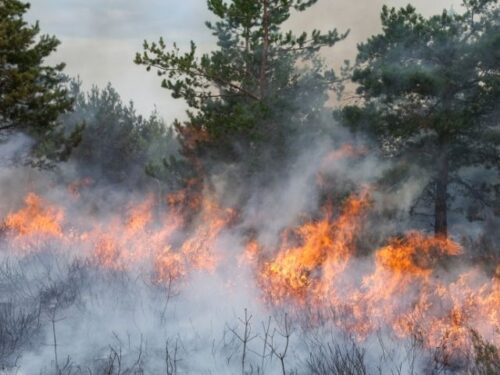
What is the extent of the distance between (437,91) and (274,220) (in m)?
6.38

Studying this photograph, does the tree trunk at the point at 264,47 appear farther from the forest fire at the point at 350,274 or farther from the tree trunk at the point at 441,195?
the tree trunk at the point at 441,195

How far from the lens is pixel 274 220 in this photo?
1675cm

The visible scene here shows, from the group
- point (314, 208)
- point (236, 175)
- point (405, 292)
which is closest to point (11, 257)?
point (405, 292)

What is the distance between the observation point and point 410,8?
1474 cm

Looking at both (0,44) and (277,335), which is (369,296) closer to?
(277,335)

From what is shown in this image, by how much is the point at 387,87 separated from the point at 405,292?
7.29 meters

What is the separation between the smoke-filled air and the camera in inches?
249

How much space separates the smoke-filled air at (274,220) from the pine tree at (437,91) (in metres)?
0.06

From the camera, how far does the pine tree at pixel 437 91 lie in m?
14.0

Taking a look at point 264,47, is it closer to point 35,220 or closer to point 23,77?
point 23,77

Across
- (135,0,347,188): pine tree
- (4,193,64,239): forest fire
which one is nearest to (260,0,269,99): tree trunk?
(135,0,347,188): pine tree

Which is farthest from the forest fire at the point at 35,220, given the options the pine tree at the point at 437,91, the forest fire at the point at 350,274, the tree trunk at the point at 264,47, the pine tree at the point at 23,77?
the pine tree at the point at 437,91

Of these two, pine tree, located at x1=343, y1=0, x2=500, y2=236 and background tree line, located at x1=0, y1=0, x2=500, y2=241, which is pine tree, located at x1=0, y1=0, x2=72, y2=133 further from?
pine tree, located at x1=343, y1=0, x2=500, y2=236

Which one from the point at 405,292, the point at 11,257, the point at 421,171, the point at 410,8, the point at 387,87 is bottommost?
the point at 405,292
